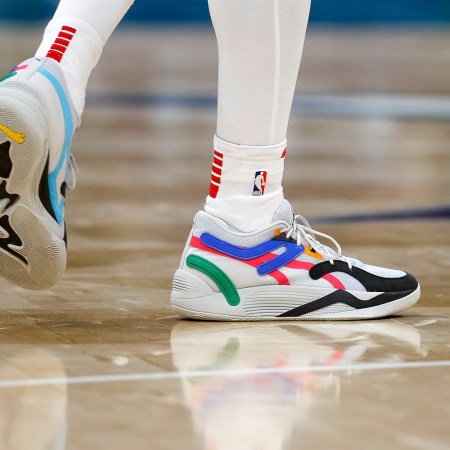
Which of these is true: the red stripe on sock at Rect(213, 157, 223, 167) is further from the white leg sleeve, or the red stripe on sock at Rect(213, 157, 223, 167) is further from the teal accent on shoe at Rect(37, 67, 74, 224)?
the teal accent on shoe at Rect(37, 67, 74, 224)

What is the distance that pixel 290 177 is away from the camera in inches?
142

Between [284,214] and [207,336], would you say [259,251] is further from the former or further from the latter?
[207,336]

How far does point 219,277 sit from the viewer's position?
178 centimetres

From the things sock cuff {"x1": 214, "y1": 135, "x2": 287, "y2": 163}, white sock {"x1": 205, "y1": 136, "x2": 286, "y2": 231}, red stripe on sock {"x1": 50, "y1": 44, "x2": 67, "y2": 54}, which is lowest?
white sock {"x1": 205, "y1": 136, "x2": 286, "y2": 231}

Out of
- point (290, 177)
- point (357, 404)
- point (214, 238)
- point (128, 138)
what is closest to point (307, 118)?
point (128, 138)

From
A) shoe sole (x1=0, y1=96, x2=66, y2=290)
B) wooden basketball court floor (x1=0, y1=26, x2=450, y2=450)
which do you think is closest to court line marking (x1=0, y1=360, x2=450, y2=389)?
wooden basketball court floor (x1=0, y1=26, x2=450, y2=450)

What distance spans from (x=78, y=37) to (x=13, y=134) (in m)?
0.26

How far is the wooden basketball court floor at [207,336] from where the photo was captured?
1168 millimetres

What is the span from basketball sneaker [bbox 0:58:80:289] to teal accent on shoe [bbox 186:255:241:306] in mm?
220

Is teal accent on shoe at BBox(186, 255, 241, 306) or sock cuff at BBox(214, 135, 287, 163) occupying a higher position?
sock cuff at BBox(214, 135, 287, 163)

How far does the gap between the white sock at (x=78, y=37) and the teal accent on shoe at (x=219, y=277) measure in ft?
0.91

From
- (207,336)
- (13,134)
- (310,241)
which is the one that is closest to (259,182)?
(310,241)

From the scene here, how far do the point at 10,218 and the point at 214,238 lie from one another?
0.32 meters

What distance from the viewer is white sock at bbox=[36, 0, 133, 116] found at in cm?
174
